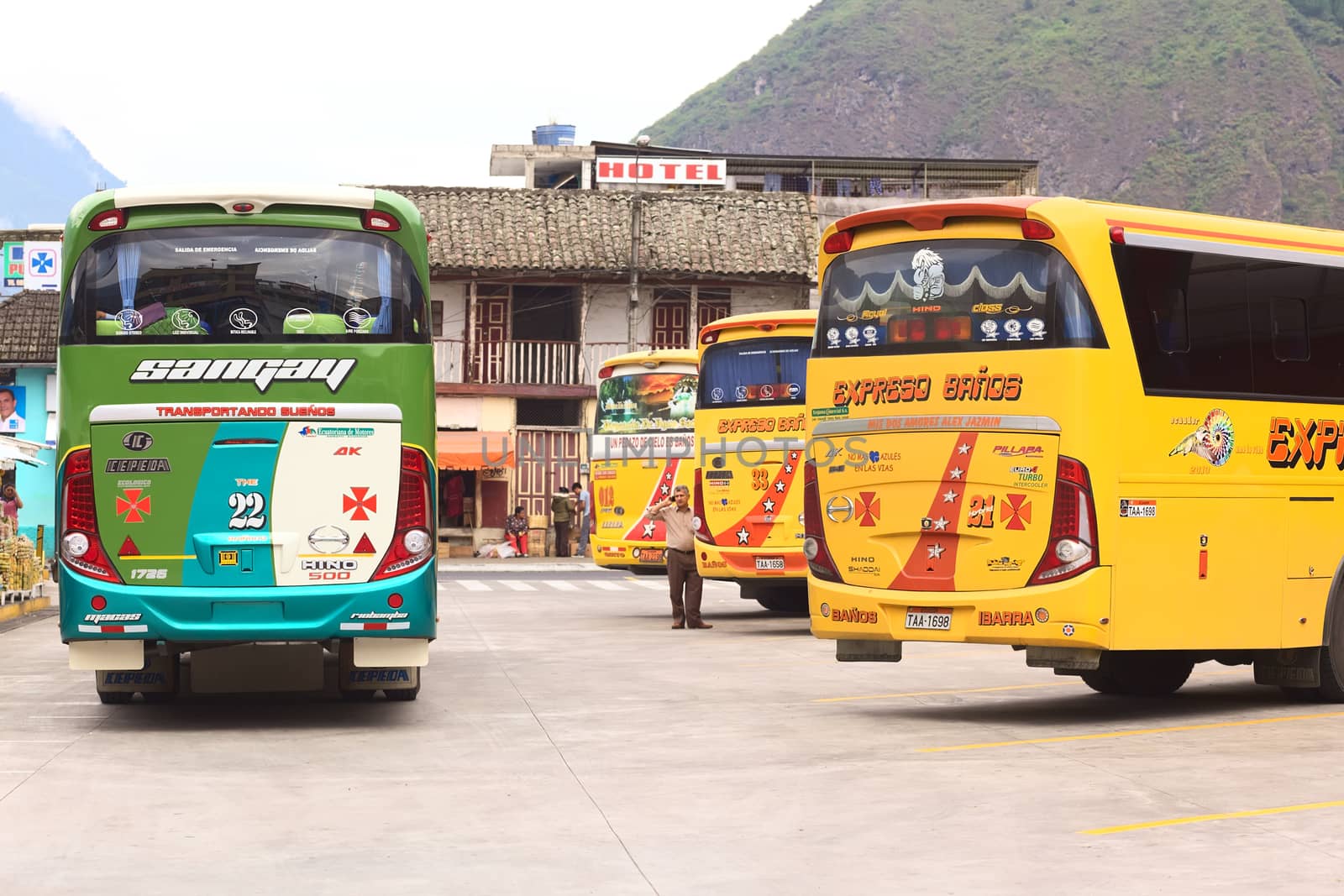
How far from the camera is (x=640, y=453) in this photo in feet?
88.1

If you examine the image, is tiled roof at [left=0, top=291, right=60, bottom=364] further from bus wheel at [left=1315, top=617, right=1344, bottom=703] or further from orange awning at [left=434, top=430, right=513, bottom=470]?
bus wheel at [left=1315, top=617, right=1344, bottom=703]

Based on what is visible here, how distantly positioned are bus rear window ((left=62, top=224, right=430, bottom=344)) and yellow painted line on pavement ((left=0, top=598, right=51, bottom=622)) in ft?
45.3

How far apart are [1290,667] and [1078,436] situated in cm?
302

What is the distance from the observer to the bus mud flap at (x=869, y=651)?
1348 centimetres

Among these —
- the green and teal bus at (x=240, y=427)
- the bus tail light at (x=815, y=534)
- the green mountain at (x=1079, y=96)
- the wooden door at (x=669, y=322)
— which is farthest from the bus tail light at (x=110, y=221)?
the green mountain at (x=1079, y=96)

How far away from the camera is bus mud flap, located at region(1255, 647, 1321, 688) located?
13.9 metres

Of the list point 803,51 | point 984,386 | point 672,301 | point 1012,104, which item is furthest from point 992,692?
point 803,51

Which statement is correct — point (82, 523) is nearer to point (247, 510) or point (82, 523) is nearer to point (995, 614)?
point (247, 510)

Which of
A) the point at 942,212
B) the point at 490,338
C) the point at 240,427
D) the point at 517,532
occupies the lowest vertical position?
the point at 517,532

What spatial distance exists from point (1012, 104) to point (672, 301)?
66.5 metres

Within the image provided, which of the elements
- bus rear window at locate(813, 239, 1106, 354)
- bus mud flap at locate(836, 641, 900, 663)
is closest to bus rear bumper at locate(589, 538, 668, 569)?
bus mud flap at locate(836, 641, 900, 663)

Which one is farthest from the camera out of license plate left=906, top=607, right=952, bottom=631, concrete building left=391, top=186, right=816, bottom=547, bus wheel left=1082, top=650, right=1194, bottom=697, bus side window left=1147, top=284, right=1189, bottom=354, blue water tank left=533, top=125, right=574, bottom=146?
blue water tank left=533, top=125, right=574, bottom=146

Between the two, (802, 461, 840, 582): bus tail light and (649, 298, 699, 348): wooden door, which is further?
(649, 298, 699, 348): wooden door

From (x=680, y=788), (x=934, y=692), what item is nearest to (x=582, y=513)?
(x=934, y=692)
